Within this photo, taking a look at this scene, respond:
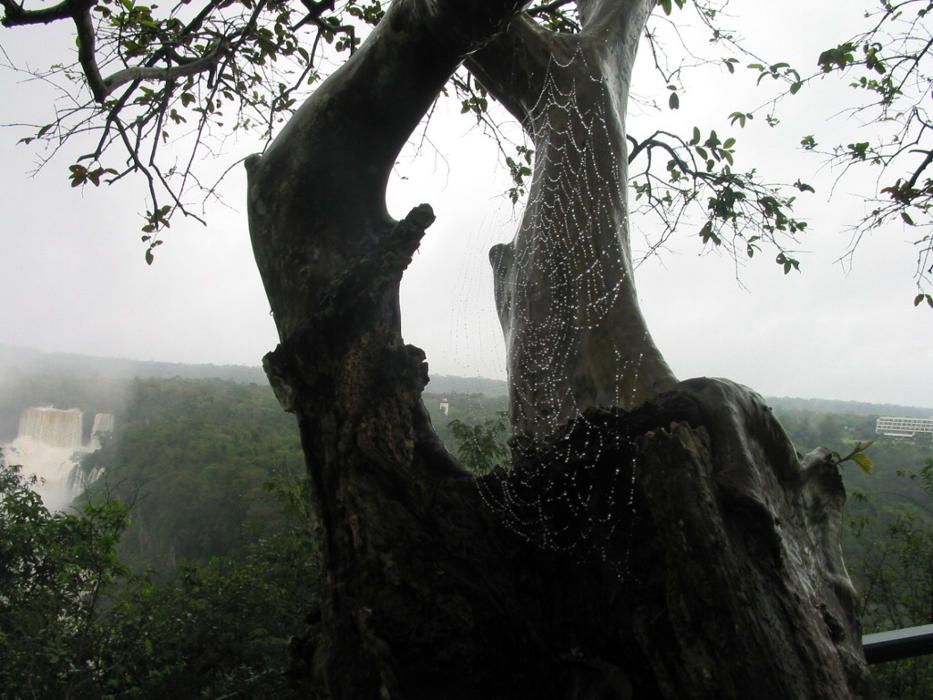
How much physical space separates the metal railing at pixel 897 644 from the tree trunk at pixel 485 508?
0.33 m

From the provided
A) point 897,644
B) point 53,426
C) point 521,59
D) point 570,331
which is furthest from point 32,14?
point 53,426

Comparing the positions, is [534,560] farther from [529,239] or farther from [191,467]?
[191,467]

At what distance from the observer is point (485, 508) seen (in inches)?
57.4

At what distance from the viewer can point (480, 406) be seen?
515 centimetres

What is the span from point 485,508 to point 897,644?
1190 millimetres

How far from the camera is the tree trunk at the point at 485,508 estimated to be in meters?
1.18

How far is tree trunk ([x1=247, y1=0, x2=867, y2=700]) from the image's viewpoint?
3.88 feet

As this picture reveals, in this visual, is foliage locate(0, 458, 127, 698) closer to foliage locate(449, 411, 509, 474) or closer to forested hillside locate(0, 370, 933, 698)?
forested hillside locate(0, 370, 933, 698)

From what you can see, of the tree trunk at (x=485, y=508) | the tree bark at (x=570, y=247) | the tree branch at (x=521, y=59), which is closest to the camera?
the tree trunk at (x=485, y=508)

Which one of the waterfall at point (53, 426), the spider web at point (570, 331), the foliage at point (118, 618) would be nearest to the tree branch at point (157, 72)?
the spider web at point (570, 331)

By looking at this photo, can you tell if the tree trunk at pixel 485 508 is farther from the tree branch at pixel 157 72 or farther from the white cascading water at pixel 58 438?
the white cascading water at pixel 58 438

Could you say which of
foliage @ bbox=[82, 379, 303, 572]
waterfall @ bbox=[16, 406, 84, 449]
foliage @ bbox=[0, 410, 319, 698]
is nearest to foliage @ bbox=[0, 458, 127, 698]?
foliage @ bbox=[0, 410, 319, 698]

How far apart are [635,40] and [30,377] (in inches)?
682

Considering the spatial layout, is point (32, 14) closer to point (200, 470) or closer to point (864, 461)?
point (864, 461)
